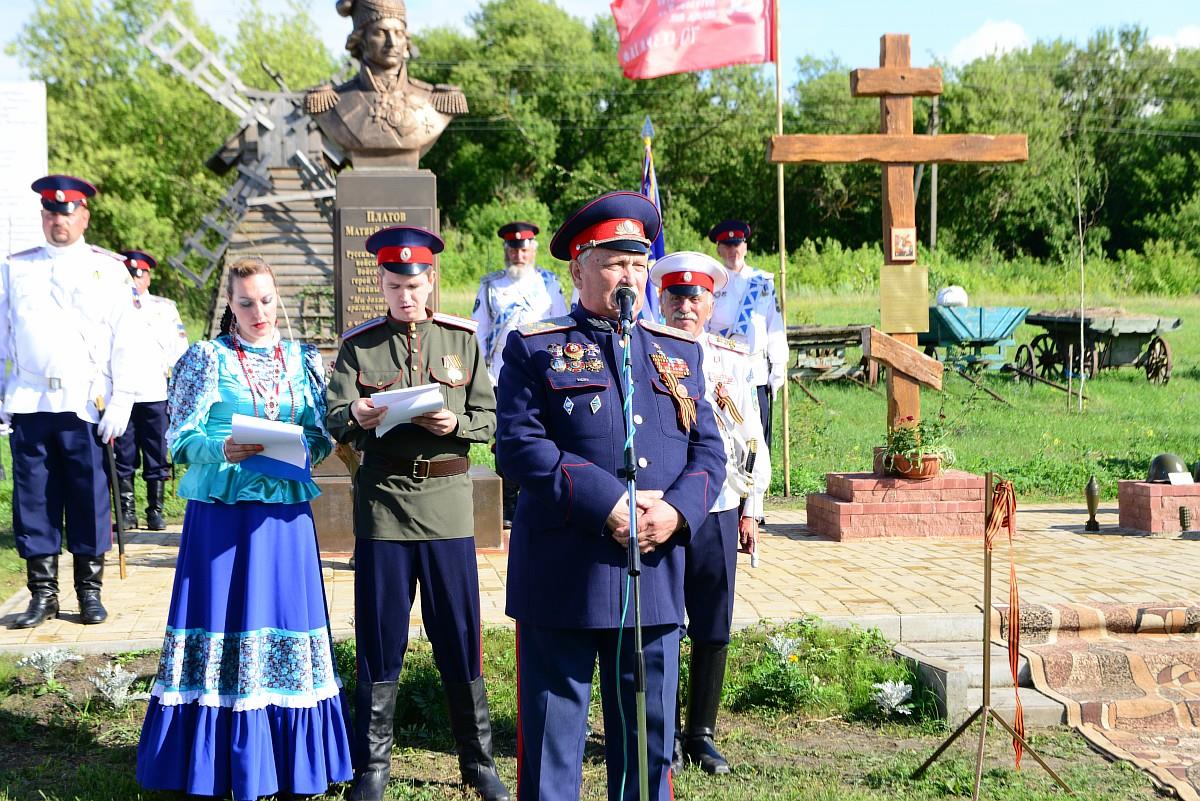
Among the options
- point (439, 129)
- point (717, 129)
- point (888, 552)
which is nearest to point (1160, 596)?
point (888, 552)

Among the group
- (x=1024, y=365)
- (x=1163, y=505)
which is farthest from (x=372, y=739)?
(x=1024, y=365)

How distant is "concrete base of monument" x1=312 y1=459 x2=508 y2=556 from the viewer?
830cm

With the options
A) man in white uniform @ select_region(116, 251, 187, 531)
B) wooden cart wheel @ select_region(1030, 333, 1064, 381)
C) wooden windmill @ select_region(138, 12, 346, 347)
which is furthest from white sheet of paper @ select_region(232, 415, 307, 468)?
wooden windmill @ select_region(138, 12, 346, 347)

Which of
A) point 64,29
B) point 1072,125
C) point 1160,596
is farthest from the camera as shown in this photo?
point 1072,125

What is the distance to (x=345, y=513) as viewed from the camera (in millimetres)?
8344

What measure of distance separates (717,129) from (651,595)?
46.2 meters

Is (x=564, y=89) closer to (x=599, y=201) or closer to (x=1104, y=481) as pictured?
(x=1104, y=481)

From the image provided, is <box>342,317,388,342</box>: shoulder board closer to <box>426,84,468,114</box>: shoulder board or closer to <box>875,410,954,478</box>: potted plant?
<box>426,84,468,114</box>: shoulder board

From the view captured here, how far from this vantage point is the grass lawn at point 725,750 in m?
4.65

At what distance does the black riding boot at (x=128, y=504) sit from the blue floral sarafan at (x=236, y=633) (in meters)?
6.04

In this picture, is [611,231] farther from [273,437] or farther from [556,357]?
[273,437]

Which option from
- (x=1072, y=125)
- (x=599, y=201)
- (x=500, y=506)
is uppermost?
(x=1072, y=125)

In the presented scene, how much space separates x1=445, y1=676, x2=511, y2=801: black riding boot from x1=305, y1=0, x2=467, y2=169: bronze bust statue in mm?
5279

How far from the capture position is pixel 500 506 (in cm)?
848
